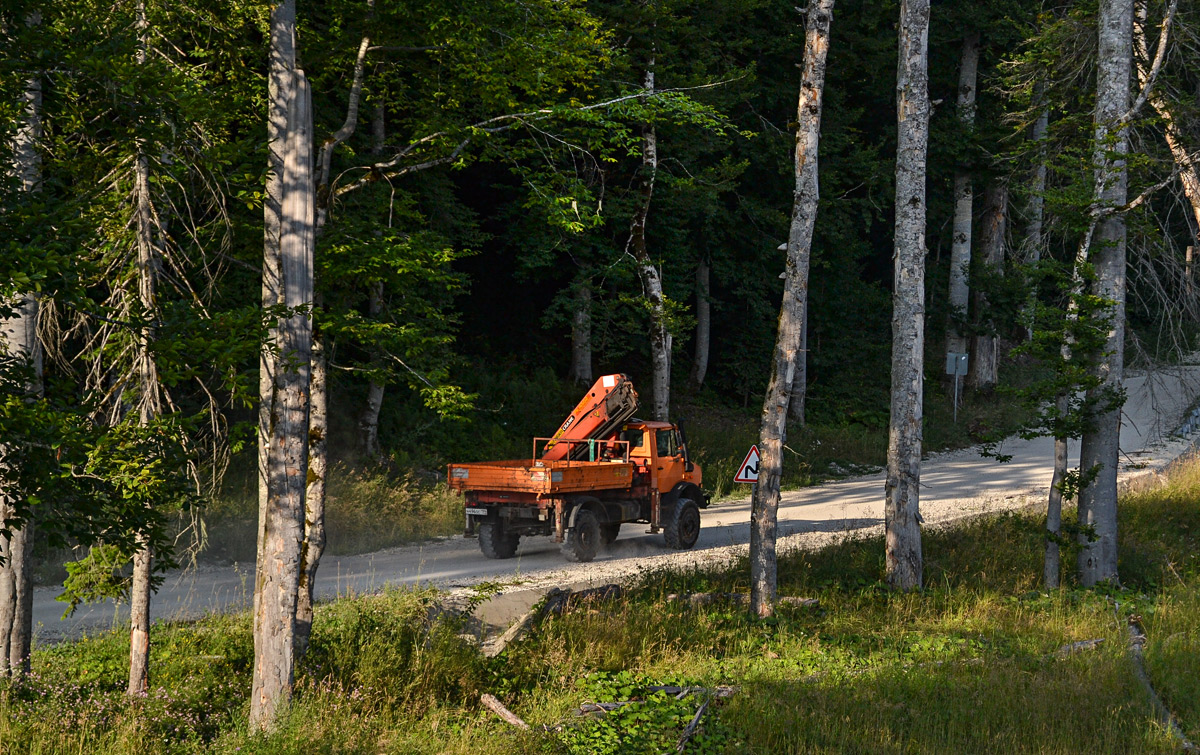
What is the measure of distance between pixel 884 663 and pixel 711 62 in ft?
58.9

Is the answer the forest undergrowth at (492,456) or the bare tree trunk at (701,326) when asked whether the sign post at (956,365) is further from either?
the bare tree trunk at (701,326)

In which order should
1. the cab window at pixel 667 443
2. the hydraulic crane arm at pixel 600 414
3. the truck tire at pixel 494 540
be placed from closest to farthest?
the truck tire at pixel 494 540 → the hydraulic crane arm at pixel 600 414 → the cab window at pixel 667 443

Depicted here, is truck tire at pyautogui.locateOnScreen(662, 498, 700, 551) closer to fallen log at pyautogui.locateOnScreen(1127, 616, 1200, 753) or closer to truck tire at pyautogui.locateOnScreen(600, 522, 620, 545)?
truck tire at pyautogui.locateOnScreen(600, 522, 620, 545)

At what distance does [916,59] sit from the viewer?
1293 cm

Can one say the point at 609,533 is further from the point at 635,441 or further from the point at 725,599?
the point at 725,599

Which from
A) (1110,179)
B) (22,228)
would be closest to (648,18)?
(1110,179)

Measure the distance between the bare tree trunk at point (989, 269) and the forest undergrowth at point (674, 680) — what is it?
75.5ft

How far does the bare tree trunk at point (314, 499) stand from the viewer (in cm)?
905

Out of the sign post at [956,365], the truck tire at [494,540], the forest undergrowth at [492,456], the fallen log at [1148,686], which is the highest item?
the sign post at [956,365]

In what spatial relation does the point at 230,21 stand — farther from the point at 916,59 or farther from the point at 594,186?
the point at 594,186

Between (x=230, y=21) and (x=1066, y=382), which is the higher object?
(x=230, y=21)

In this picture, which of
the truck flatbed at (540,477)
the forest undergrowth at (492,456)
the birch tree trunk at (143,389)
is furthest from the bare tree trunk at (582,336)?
the birch tree trunk at (143,389)

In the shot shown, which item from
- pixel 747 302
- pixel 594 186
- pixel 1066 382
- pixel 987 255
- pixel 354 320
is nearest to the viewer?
pixel 354 320

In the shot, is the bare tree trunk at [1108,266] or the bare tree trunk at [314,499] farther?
the bare tree trunk at [1108,266]
